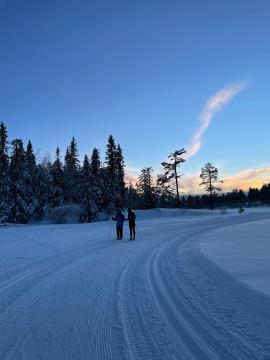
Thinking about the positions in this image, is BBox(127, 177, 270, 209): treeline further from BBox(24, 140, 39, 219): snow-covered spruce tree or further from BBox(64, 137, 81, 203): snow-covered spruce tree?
BBox(24, 140, 39, 219): snow-covered spruce tree

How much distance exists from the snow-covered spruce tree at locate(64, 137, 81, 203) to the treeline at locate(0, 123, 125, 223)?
289 mm

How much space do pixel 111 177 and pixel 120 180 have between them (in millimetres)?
1590

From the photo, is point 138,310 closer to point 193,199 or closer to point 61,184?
point 61,184

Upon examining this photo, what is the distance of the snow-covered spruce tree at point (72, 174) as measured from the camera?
6843cm

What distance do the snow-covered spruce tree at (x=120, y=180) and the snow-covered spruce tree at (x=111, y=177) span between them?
0.43m

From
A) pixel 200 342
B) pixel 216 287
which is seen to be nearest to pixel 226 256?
pixel 216 287

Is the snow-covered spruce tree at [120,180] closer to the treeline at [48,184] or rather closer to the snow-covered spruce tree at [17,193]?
the treeline at [48,184]

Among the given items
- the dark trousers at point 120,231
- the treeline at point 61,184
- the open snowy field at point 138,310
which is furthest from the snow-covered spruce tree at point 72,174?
the open snowy field at point 138,310

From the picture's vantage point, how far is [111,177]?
199ft

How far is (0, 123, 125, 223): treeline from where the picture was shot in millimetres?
53250

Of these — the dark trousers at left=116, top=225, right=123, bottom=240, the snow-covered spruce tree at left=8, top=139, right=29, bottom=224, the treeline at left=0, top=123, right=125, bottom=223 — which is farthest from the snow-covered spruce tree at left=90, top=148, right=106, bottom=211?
the dark trousers at left=116, top=225, right=123, bottom=240

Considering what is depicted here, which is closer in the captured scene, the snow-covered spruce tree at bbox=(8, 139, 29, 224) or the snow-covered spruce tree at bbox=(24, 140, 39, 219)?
the snow-covered spruce tree at bbox=(8, 139, 29, 224)

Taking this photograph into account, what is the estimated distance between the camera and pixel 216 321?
17.8 ft

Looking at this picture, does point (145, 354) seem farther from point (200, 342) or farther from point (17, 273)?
point (17, 273)
